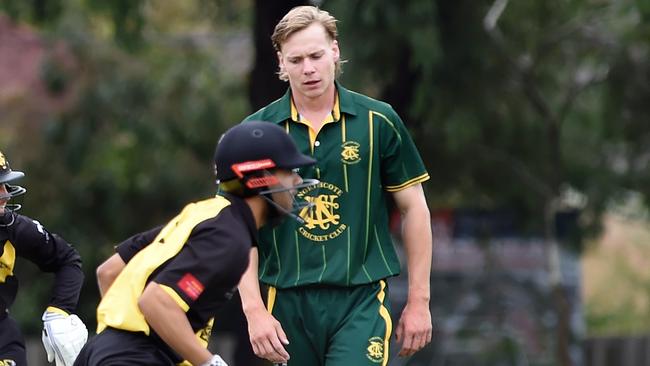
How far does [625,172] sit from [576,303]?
2.34m

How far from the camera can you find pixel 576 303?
18.5m

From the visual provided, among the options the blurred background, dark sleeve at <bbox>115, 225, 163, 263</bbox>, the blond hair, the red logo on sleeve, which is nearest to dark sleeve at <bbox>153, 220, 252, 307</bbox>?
the red logo on sleeve

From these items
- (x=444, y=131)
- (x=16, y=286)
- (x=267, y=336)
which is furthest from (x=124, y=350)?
(x=444, y=131)

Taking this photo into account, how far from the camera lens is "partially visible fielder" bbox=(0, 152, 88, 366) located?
6.96 meters

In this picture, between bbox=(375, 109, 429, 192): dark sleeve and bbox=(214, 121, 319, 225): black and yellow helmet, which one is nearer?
bbox=(214, 121, 319, 225): black and yellow helmet

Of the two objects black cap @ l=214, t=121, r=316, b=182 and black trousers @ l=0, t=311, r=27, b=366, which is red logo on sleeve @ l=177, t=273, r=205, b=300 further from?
black trousers @ l=0, t=311, r=27, b=366

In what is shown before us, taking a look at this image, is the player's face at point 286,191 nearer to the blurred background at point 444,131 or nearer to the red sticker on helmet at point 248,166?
the red sticker on helmet at point 248,166

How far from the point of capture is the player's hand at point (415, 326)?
6938mm

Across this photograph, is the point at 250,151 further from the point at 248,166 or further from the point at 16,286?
the point at 16,286

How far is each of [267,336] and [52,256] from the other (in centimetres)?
116

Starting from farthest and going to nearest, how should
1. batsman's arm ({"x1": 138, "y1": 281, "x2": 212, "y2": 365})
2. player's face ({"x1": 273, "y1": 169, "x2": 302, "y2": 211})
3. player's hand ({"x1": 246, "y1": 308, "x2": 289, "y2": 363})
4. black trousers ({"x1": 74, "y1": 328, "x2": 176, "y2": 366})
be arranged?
player's hand ({"x1": 246, "y1": 308, "x2": 289, "y2": 363})
player's face ({"x1": 273, "y1": 169, "x2": 302, "y2": 211})
black trousers ({"x1": 74, "y1": 328, "x2": 176, "y2": 366})
batsman's arm ({"x1": 138, "y1": 281, "x2": 212, "y2": 365})

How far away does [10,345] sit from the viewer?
23.1 feet

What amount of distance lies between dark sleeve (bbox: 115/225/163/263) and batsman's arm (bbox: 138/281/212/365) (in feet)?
2.35

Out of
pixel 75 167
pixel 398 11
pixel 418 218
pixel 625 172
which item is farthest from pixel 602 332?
pixel 418 218
